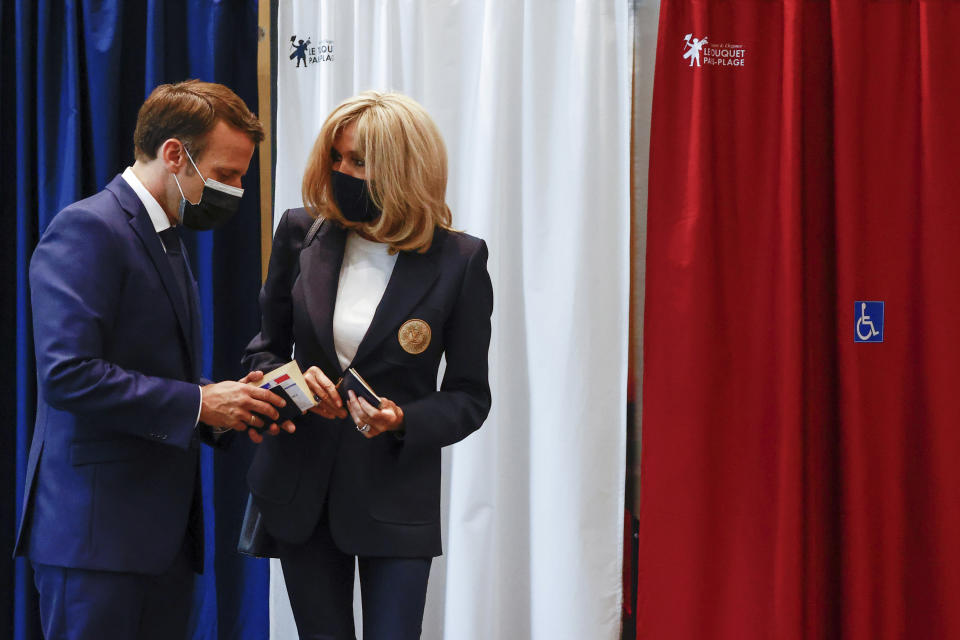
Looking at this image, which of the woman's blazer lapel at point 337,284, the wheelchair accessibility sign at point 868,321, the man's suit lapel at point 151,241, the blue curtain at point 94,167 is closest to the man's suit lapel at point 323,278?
the woman's blazer lapel at point 337,284

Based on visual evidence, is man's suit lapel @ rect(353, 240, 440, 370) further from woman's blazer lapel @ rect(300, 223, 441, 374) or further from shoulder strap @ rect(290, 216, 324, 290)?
shoulder strap @ rect(290, 216, 324, 290)

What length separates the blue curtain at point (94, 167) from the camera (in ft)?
9.18

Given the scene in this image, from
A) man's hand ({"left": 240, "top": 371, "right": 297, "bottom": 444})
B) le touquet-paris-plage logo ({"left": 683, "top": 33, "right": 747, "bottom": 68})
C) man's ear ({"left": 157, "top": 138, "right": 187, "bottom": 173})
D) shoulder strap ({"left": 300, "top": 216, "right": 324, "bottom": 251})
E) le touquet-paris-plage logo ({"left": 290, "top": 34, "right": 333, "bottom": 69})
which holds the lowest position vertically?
man's hand ({"left": 240, "top": 371, "right": 297, "bottom": 444})

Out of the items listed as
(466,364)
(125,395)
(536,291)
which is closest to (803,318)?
(536,291)

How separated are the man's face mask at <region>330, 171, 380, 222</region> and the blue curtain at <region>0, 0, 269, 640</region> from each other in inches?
53.3

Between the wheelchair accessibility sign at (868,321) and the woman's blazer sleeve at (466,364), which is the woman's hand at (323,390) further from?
the wheelchair accessibility sign at (868,321)

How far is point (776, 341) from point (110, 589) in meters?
2.09

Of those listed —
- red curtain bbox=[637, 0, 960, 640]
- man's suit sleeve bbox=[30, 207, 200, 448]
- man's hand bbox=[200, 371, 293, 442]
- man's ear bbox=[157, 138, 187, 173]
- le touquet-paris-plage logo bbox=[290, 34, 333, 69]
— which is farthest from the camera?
le touquet-paris-plage logo bbox=[290, 34, 333, 69]

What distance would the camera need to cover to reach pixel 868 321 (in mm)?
2725

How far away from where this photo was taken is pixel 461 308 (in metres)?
1.75

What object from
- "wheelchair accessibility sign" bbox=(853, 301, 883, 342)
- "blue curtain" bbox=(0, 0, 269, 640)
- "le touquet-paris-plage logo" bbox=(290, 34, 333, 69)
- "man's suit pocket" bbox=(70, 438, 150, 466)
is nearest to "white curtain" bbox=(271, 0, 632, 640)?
"le touquet-paris-plage logo" bbox=(290, 34, 333, 69)

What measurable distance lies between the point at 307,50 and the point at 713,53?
1419 millimetres

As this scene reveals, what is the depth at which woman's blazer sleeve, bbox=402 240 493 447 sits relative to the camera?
1696 mm

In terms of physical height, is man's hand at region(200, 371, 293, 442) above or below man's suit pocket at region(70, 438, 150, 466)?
above
